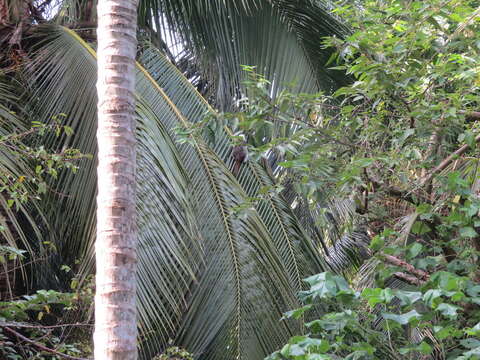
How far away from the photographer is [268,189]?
360cm

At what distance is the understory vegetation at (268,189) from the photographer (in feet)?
10.8

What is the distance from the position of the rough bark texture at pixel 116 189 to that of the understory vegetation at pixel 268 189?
2.12 ft

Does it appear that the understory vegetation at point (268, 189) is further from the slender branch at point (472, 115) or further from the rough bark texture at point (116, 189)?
the rough bark texture at point (116, 189)

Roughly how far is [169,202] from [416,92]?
5.18ft

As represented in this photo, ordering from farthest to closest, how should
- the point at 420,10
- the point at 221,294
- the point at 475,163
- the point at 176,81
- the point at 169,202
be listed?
the point at 176,81 < the point at 221,294 < the point at 169,202 < the point at 475,163 < the point at 420,10

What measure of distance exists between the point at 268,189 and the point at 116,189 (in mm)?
1270

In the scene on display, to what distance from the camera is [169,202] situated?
423 centimetres

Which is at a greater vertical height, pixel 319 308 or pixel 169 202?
pixel 169 202

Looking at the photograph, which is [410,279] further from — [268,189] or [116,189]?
[116,189]

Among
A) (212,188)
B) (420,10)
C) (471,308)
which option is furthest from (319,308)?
(420,10)

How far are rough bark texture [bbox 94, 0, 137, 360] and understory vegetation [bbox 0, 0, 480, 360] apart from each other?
65 centimetres

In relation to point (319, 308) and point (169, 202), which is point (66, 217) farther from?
point (319, 308)

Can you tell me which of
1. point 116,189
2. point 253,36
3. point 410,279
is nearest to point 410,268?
point 410,279

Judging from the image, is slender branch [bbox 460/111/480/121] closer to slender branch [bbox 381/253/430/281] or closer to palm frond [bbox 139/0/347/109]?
slender branch [bbox 381/253/430/281]
